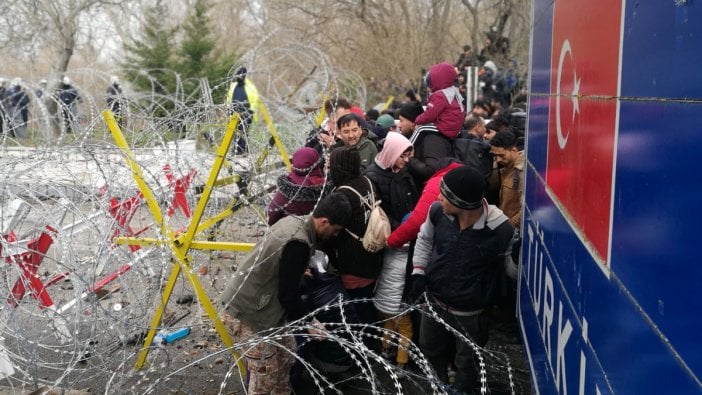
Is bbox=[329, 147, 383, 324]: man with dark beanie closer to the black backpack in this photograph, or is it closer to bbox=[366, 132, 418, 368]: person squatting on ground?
bbox=[366, 132, 418, 368]: person squatting on ground

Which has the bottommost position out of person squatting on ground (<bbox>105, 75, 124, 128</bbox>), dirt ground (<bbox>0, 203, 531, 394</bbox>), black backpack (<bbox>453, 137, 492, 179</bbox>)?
dirt ground (<bbox>0, 203, 531, 394</bbox>)

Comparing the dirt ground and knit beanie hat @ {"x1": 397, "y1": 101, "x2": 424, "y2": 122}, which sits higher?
knit beanie hat @ {"x1": 397, "y1": 101, "x2": 424, "y2": 122}

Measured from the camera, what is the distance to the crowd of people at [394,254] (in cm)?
386

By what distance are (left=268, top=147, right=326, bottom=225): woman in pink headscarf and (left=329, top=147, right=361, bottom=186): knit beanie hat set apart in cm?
29

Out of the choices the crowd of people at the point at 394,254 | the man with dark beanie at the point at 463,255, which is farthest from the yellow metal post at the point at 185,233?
the man with dark beanie at the point at 463,255

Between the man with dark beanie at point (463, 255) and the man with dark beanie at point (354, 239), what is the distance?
472 mm

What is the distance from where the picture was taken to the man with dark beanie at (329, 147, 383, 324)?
4.66 metres

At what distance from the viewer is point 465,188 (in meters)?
3.76

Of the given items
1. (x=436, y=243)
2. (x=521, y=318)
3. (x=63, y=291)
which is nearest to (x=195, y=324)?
(x=63, y=291)

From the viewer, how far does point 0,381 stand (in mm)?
4617

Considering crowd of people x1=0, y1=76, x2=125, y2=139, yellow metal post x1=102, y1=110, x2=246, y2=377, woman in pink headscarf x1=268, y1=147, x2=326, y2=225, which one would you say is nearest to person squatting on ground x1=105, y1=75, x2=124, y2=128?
crowd of people x1=0, y1=76, x2=125, y2=139

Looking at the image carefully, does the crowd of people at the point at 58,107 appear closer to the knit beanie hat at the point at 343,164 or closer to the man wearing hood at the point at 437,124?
the knit beanie hat at the point at 343,164

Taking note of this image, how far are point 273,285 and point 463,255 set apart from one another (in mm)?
1084

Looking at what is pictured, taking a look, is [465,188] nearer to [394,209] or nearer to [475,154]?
[394,209]
